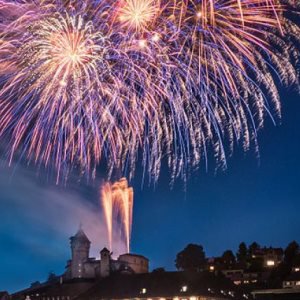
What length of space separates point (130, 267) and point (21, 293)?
2601 centimetres

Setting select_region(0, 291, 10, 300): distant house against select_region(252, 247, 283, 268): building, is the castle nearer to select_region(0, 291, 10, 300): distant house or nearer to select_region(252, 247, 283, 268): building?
select_region(0, 291, 10, 300): distant house

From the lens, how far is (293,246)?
10700cm

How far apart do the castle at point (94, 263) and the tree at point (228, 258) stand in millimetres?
23213

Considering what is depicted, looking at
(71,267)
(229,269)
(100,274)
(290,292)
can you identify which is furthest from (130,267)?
(290,292)

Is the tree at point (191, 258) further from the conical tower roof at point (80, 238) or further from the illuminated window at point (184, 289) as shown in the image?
the illuminated window at point (184, 289)

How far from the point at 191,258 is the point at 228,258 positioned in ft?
38.0

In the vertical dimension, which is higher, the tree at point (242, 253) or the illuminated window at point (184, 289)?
the tree at point (242, 253)

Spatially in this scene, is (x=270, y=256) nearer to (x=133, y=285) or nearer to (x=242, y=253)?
(x=242, y=253)

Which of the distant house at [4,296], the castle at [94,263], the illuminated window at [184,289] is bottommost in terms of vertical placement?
the illuminated window at [184,289]

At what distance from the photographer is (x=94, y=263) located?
10450 centimetres

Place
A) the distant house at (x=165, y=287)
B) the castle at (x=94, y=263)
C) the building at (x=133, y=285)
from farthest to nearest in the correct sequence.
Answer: the castle at (x=94, y=263)
the building at (x=133, y=285)
the distant house at (x=165, y=287)

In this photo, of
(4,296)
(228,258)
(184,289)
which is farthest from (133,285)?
(228,258)

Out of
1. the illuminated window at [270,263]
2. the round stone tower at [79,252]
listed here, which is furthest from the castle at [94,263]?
the illuminated window at [270,263]

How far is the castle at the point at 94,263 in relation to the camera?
327 feet
